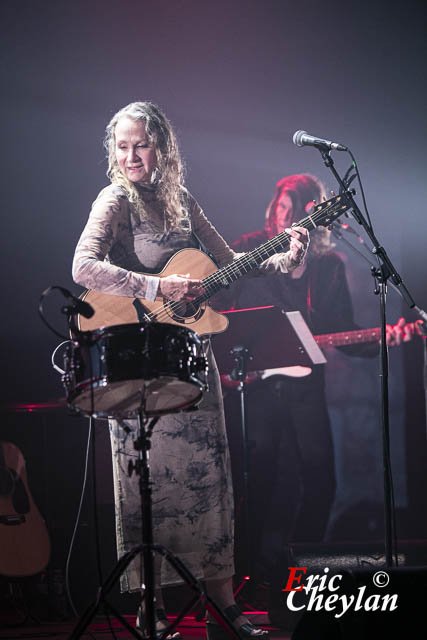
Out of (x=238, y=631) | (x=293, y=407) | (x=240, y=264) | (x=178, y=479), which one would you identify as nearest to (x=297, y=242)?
(x=240, y=264)

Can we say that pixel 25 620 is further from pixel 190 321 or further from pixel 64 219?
pixel 64 219

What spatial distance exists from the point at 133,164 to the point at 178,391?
172 cm

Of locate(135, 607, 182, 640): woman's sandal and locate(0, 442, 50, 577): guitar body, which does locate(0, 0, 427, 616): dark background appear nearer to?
locate(0, 442, 50, 577): guitar body

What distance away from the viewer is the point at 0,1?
4465 mm

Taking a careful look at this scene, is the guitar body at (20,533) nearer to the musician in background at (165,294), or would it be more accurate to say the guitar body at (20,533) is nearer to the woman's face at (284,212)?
the musician in background at (165,294)

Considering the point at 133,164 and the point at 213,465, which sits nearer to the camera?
the point at 213,465

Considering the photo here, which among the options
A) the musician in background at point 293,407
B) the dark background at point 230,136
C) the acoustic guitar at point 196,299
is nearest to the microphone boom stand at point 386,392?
the acoustic guitar at point 196,299

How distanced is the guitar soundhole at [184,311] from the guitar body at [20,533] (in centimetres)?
129

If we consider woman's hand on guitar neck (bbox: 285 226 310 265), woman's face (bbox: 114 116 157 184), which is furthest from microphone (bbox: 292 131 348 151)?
woman's face (bbox: 114 116 157 184)

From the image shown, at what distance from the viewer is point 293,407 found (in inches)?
161

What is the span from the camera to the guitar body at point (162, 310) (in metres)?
3.43

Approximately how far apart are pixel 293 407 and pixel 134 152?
5.61 ft

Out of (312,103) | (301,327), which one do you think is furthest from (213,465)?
(312,103)
